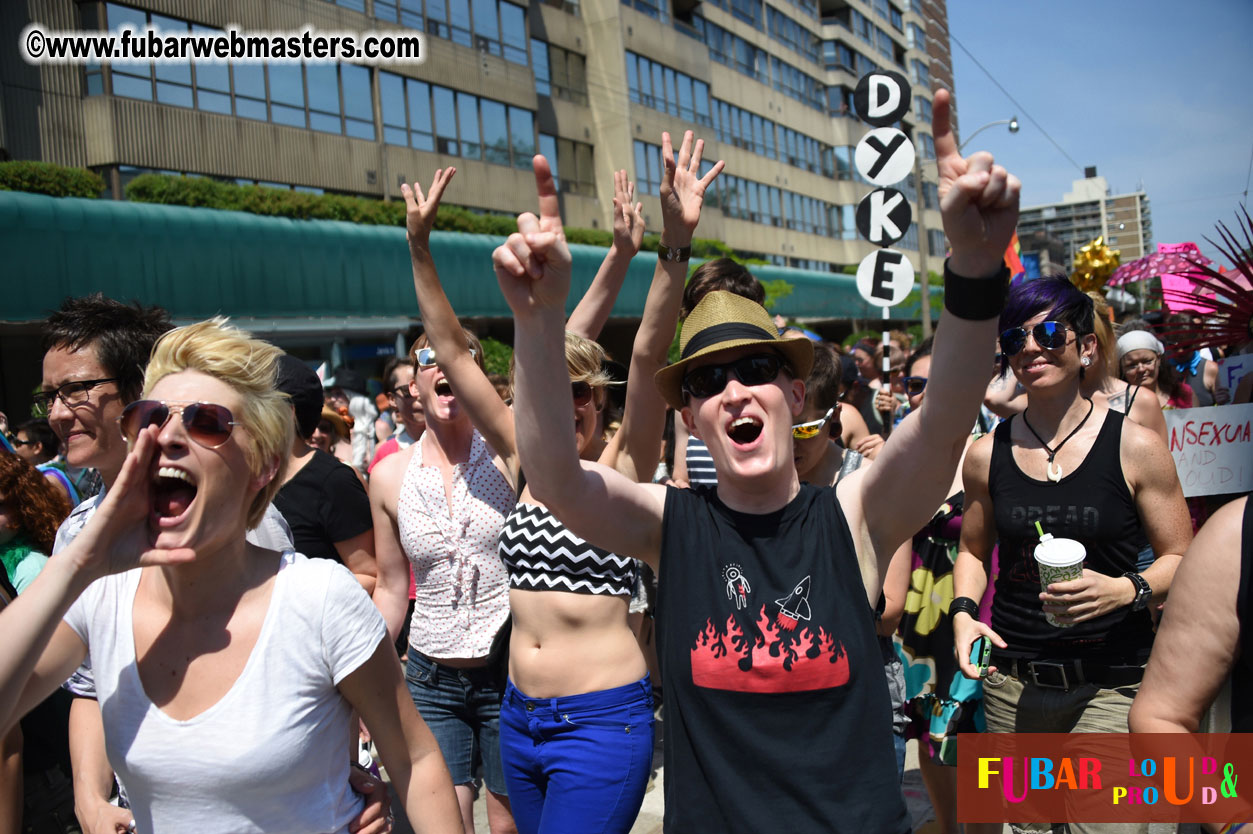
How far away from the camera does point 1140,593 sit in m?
3.14

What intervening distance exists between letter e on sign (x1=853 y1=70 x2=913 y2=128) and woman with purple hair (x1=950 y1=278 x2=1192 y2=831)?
4.36 metres

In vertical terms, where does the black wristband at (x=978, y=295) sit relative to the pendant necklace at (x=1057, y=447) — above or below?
above

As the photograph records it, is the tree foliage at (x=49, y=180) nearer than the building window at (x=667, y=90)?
Yes

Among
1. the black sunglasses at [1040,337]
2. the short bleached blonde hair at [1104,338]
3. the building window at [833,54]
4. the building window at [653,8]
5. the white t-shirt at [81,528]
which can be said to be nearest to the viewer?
the white t-shirt at [81,528]

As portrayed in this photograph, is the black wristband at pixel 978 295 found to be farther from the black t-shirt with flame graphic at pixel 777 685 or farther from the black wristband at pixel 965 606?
the black wristband at pixel 965 606

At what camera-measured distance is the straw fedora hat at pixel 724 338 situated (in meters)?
2.18

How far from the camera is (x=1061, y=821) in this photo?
10.8 ft

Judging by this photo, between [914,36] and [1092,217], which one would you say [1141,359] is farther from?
[1092,217]

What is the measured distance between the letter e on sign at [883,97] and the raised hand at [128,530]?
681 cm

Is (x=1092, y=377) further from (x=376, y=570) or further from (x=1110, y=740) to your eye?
(x=376, y=570)

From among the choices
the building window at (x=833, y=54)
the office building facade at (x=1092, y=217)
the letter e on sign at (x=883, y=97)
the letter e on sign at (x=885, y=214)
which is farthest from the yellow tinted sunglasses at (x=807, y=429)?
the office building facade at (x=1092, y=217)

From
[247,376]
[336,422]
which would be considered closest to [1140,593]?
[247,376]

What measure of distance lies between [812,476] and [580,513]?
74.7 inches

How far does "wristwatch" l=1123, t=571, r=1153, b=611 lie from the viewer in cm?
314
